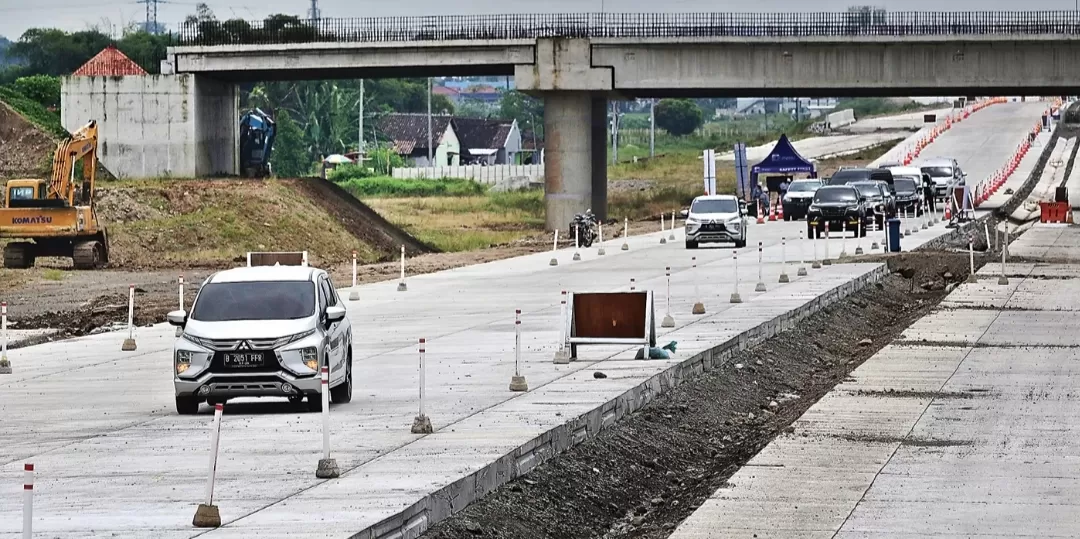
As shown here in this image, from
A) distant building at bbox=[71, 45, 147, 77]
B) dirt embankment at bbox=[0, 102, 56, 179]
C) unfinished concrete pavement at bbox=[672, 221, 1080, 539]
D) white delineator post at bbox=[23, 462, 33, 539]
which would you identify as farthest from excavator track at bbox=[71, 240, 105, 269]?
white delineator post at bbox=[23, 462, 33, 539]

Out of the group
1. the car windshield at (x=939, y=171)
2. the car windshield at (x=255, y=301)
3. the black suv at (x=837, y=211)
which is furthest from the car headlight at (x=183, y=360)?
the car windshield at (x=939, y=171)

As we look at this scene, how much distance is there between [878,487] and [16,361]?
601 inches

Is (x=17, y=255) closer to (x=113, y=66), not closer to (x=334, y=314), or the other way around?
(x=113, y=66)

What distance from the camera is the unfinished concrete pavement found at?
51.8ft

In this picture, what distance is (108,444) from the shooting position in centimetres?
1841

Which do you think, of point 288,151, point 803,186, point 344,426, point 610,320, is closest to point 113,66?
point 803,186

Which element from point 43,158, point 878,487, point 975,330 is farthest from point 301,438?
point 43,158

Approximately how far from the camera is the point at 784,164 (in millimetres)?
87000

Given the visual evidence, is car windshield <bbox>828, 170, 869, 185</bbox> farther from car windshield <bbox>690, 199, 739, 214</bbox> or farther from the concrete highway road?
the concrete highway road

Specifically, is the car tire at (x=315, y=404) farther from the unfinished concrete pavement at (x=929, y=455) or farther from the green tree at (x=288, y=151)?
the green tree at (x=288, y=151)

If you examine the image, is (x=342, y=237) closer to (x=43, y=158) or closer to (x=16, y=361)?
(x=43, y=158)

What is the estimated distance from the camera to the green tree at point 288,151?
162125 mm

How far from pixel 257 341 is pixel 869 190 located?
5310 centimetres

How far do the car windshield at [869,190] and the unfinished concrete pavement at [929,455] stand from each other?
37.4 m
